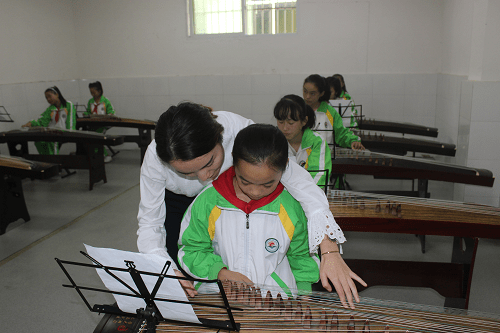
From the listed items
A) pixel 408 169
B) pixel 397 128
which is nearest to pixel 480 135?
pixel 408 169

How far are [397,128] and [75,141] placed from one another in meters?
4.22

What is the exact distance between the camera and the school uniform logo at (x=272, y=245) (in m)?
1.52

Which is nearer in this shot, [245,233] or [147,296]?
[147,296]

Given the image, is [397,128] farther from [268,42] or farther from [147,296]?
[147,296]

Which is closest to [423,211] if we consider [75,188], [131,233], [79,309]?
[79,309]

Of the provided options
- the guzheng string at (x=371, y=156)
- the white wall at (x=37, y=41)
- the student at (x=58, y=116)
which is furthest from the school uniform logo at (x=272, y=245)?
the white wall at (x=37, y=41)

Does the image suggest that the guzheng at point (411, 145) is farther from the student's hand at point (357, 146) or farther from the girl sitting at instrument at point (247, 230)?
the girl sitting at instrument at point (247, 230)

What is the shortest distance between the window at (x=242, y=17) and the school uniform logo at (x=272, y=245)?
5.72 metres

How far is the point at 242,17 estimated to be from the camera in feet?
22.1

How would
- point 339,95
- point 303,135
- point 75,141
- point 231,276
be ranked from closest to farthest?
1. point 231,276
2. point 303,135
3. point 75,141
4. point 339,95

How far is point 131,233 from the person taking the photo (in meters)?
3.77

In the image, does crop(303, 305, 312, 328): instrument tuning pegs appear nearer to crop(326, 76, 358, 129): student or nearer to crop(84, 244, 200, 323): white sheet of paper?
crop(84, 244, 200, 323): white sheet of paper

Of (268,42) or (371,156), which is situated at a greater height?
(268,42)

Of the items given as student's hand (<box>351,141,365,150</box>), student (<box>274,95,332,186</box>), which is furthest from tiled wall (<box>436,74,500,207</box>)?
student (<box>274,95,332,186</box>)
